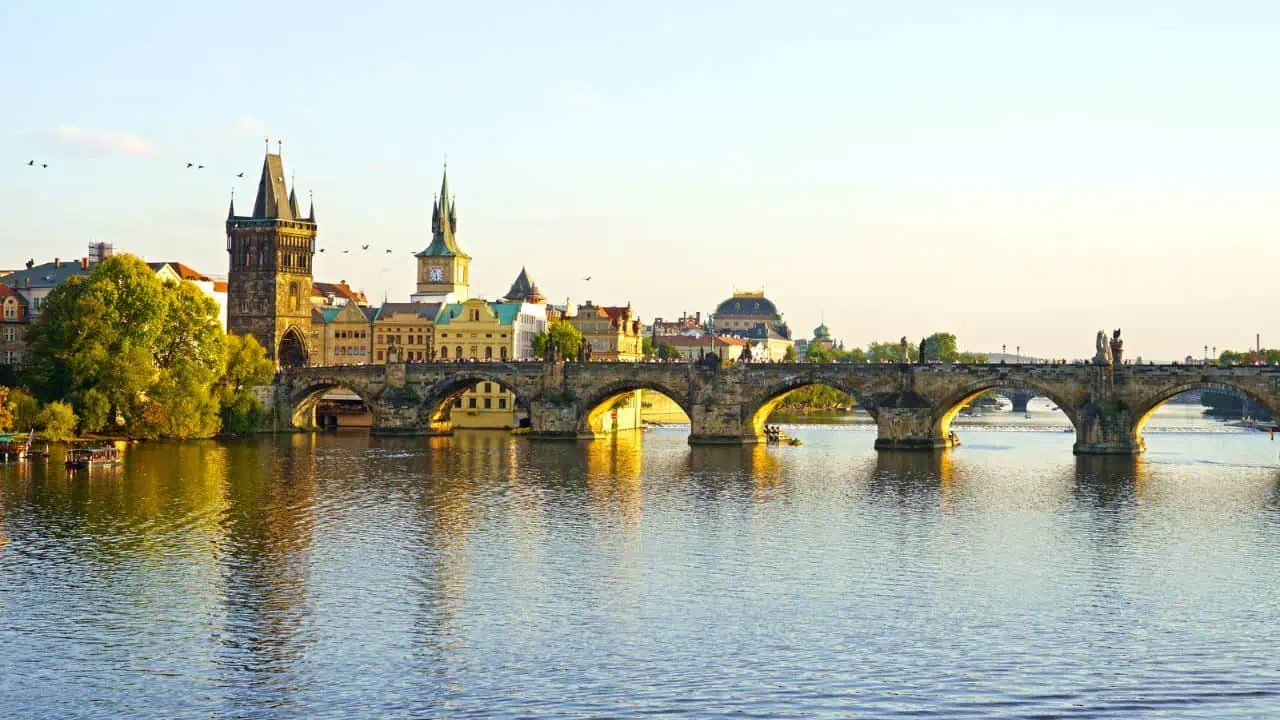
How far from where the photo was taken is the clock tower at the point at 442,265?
18962 centimetres

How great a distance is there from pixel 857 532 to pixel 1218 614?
21271 mm

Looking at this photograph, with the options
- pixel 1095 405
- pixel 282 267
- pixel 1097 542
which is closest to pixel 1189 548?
pixel 1097 542

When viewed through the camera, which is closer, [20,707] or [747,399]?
[20,707]

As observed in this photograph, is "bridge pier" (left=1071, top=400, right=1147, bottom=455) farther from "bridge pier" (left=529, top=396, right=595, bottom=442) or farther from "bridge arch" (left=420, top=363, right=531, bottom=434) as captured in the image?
"bridge arch" (left=420, top=363, right=531, bottom=434)

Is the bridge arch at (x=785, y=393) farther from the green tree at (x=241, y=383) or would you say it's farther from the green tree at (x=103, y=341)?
the green tree at (x=103, y=341)

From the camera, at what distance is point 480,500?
81.7 m

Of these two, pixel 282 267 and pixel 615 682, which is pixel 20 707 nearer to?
pixel 615 682

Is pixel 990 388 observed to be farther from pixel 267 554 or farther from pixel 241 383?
pixel 267 554

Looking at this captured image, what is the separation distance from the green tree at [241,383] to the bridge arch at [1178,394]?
221ft

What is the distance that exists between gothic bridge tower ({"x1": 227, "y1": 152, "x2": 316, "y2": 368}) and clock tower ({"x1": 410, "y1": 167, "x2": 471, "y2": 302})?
2418 centimetres

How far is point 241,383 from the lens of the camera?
134375 mm

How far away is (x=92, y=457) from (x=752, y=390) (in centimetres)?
5267

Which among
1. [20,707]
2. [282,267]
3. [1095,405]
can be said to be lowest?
[20,707]

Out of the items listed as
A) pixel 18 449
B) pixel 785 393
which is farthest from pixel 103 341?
pixel 785 393
